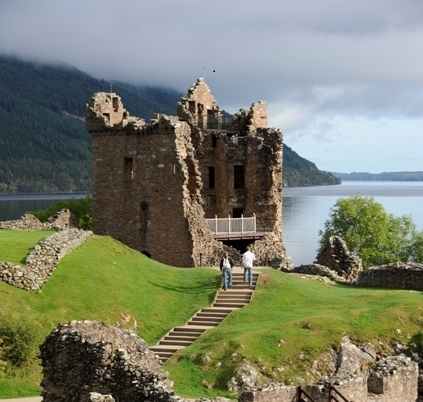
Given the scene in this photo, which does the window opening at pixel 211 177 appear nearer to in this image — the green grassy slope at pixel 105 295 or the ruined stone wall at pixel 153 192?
the ruined stone wall at pixel 153 192

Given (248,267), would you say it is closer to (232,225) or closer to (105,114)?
(232,225)

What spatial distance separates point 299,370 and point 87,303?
990 cm

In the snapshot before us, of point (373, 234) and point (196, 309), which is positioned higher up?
point (373, 234)

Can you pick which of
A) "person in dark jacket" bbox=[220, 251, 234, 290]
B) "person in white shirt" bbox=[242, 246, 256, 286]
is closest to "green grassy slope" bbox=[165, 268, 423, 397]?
"person in white shirt" bbox=[242, 246, 256, 286]

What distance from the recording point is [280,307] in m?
40.8

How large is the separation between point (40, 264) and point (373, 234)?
55523 mm

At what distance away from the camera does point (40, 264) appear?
131 ft

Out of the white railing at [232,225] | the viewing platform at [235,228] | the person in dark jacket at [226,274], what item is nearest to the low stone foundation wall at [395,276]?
the person in dark jacket at [226,274]

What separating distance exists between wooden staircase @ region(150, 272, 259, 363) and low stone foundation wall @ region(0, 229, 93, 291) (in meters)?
5.98

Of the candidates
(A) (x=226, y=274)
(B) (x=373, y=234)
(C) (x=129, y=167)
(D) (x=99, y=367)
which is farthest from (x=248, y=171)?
(D) (x=99, y=367)

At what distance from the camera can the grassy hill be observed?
108 feet

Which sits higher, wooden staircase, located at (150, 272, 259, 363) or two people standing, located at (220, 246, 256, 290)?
two people standing, located at (220, 246, 256, 290)

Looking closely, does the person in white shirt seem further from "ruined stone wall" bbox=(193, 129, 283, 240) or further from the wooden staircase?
"ruined stone wall" bbox=(193, 129, 283, 240)

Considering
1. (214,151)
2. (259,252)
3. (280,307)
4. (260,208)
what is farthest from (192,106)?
(280,307)
